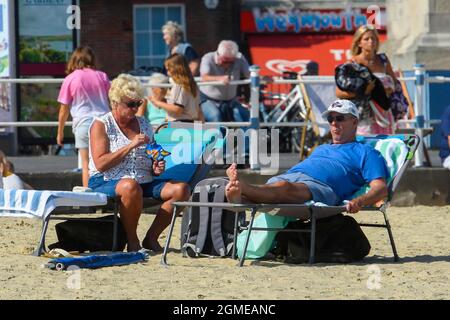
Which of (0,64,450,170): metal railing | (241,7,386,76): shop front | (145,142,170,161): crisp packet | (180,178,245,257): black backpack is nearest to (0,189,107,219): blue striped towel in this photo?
(145,142,170,161): crisp packet

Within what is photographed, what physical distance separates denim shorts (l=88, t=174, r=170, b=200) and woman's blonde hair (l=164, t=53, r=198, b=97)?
7.22 ft

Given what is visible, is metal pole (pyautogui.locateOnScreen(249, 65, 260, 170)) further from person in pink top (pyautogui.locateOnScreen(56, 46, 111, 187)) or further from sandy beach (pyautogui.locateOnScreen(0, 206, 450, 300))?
sandy beach (pyautogui.locateOnScreen(0, 206, 450, 300))

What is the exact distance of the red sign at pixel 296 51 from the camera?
26.6 meters

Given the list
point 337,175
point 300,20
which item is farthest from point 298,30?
point 337,175

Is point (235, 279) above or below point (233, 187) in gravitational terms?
below

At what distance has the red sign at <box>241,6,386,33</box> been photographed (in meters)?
27.6

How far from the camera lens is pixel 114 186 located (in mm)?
8758

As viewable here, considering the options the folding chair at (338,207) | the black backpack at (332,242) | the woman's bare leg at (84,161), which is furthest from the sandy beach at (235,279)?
the woman's bare leg at (84,161)

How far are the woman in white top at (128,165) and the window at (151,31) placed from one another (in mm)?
17956

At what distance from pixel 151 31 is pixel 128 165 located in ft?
60.0

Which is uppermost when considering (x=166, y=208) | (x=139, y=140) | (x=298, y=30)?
(x=298, y=30)

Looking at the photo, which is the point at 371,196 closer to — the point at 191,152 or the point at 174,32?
the point at 191,152

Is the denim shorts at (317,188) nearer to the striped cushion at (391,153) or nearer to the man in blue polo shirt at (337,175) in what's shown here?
the man in blue polo shirt at (337,175)

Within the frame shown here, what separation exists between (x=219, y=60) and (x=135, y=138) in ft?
13.4
